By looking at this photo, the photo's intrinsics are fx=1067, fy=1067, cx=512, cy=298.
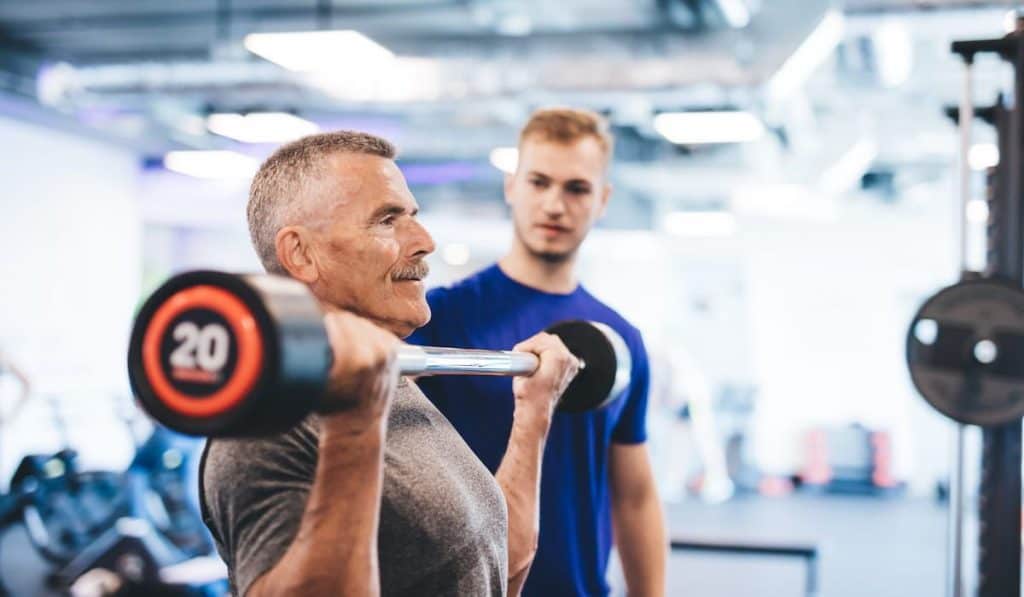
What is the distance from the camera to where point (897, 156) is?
8.94 metres

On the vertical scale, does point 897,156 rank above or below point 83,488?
above

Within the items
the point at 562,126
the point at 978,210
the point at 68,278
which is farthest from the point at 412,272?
the point at 978,210

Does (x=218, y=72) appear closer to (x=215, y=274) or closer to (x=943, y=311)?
(x=943, y=311)

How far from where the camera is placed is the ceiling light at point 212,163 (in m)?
7.82

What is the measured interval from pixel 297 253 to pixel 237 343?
41 centimetres

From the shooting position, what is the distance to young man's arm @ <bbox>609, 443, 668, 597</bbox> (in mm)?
2016

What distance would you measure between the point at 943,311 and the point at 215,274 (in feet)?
7.10

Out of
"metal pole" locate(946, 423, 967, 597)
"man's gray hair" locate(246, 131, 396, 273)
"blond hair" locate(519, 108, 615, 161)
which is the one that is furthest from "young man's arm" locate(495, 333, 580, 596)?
"metal pole" locate(946, 423, 967, 597)

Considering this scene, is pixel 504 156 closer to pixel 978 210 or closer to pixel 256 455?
pixel 978 210

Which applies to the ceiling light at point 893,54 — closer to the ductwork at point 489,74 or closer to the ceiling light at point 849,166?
the ductwork at point 489,74

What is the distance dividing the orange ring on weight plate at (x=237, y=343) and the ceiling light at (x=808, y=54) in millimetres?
3750

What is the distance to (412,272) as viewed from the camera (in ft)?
4.08

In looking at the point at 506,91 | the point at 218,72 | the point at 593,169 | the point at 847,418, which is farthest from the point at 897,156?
the point at 593,169

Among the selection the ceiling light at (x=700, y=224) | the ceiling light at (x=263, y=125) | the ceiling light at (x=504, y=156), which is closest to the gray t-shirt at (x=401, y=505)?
the ceiling light at (x=263, y=125)
